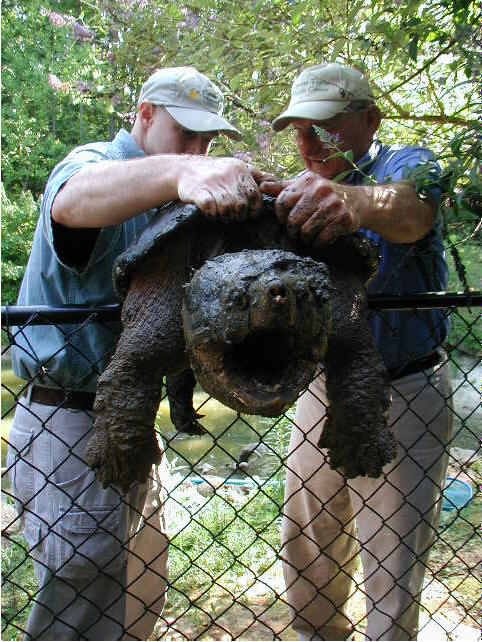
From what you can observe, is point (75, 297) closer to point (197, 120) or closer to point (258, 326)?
point (197, 120)

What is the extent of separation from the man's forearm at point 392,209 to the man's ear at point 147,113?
0.89 meters

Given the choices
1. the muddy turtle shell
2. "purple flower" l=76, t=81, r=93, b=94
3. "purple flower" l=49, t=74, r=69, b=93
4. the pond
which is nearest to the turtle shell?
the muddy turtle shell

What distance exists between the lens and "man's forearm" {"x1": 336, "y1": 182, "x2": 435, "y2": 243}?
137 cm

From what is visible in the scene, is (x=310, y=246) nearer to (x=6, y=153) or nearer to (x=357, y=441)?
(x=357, y=441)

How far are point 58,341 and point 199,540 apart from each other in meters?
2.12

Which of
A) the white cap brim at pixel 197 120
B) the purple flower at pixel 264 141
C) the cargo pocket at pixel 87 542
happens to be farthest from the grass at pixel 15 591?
the purple flower at pixel 264 141

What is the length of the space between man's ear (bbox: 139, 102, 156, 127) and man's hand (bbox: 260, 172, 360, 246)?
35.6 inches

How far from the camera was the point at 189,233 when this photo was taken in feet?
4.23

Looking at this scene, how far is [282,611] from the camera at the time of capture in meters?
2.87

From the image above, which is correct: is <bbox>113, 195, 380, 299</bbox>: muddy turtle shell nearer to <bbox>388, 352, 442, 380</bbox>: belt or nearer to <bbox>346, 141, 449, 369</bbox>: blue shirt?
<bbox>346, 141, 449, 369</bbox>: blue shirt

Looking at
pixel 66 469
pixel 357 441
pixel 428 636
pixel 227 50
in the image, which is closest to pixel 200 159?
pixel 357 441

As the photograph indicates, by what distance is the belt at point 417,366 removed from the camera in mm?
1924

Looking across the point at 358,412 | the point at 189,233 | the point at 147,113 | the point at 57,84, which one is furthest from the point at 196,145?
the point at 57,84

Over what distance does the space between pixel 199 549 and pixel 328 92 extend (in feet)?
8.55
